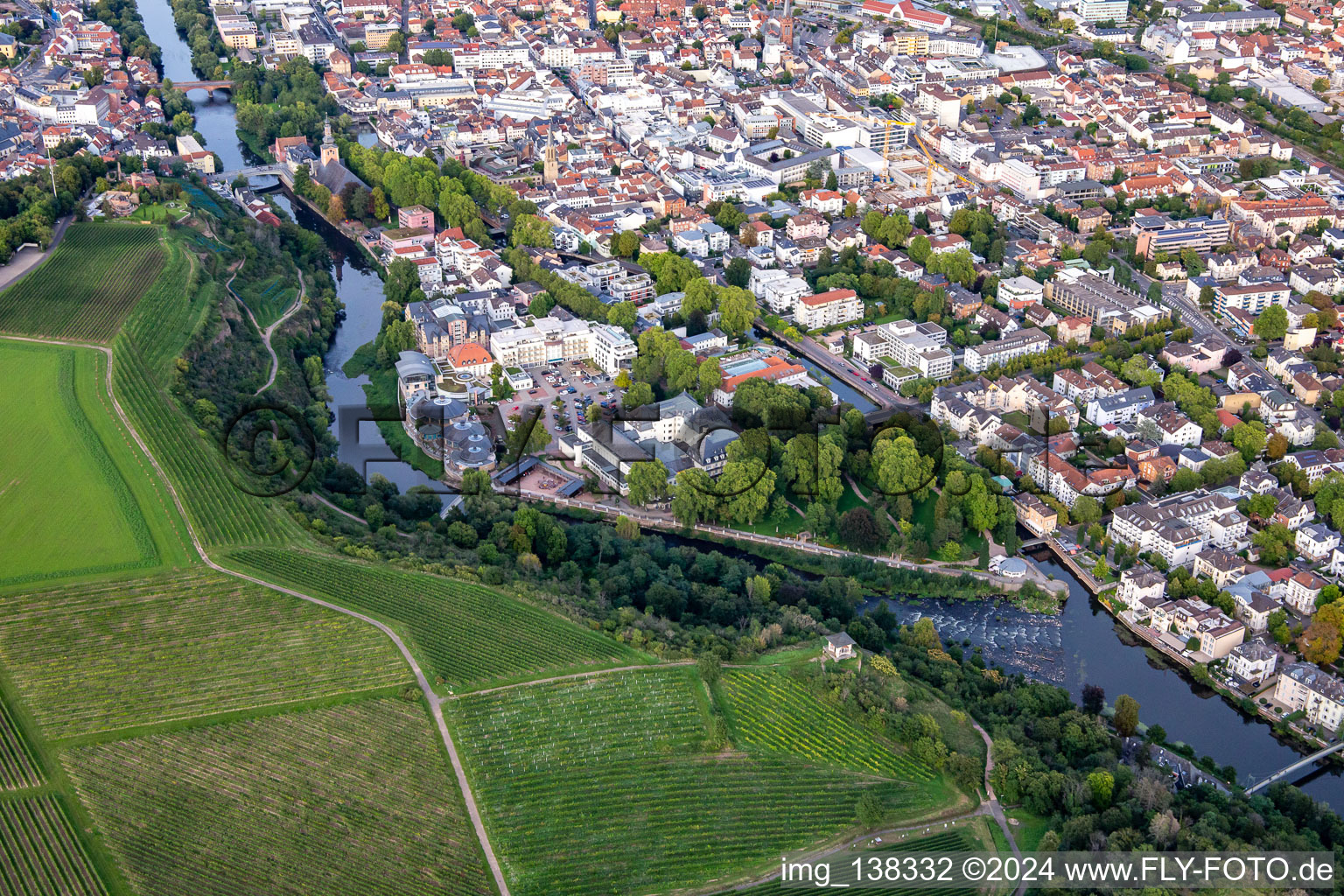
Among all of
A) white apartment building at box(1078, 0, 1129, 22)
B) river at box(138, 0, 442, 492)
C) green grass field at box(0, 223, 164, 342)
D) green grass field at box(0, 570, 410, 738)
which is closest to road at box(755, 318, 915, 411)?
river at box(138, 0, 442, 492)

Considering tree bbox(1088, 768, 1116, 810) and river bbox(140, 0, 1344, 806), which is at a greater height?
tree bbox(1088, 768, 1116, 810)

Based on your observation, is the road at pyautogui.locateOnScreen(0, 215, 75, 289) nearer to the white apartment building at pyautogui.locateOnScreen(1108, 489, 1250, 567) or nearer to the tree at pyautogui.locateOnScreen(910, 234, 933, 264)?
the tree at pyautogui.locateOnScreen(910, 234, 933, 264)

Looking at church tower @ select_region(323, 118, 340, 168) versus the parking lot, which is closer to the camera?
the parking lot

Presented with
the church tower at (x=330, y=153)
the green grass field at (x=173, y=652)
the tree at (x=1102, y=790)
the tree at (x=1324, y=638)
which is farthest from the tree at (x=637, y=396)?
the church tower at (x=330, y=153)

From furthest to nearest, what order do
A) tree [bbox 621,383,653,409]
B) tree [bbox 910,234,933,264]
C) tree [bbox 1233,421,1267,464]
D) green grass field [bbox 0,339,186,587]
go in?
tree [bbox 910,234,933,264]
tree [bbox 621,383,653,409]
tree [bbox 1233,421,1267,464]
green grass field [bbox 0,339,186,587]

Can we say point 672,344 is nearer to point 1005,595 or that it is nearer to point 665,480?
point 665,480

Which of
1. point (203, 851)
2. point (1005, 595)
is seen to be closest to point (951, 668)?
point (1005, 595)

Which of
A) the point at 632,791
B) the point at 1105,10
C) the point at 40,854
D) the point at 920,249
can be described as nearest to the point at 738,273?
the point at 920,249

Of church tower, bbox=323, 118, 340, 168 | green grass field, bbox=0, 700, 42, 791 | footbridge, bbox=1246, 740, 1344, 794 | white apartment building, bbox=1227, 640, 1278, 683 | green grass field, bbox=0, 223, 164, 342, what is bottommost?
footbridge, bbox=1246, 740, 1344, 794
